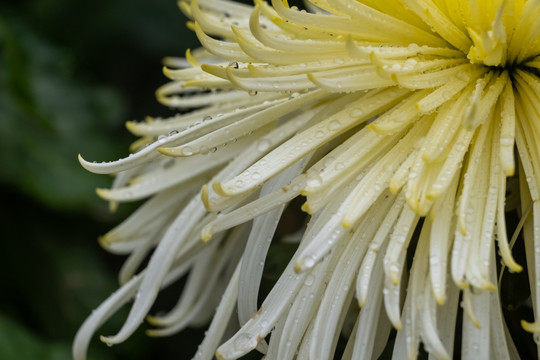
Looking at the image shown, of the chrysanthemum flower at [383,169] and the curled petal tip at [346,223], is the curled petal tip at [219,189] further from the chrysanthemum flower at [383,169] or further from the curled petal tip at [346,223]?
the curled petal tip at [346,223]

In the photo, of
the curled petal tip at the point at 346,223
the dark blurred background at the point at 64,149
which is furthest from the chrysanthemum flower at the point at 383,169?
the dark blurred background at the point at 64,149

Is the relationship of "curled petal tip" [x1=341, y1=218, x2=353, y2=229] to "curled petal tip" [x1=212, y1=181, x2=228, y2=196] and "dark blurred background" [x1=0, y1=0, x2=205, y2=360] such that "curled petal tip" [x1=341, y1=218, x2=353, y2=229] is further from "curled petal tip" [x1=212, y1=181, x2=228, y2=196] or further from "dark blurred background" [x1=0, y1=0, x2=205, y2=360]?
"dark blurred background" [x1=0, y1=0, x2=205, y2=360]

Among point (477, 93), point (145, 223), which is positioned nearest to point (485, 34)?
point (477, 93)

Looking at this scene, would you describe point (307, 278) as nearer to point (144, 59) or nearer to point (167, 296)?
point (167, 296)

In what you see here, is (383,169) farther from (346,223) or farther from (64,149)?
(64,149)

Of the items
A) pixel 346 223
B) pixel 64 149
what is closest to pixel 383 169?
pixel 346 223

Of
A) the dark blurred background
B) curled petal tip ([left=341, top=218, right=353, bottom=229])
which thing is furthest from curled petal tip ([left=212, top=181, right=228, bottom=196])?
the dark blurred background
